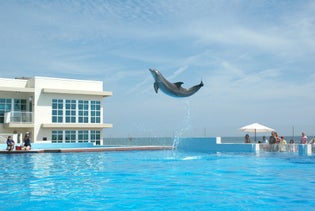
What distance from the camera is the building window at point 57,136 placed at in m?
35.8

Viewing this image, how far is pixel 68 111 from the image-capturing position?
36812mm

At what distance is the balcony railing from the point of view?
33750 millimetres

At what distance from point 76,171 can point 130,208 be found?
7.14 metres

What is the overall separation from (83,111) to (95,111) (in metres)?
1.29

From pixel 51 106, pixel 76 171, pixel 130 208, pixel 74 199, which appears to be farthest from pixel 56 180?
pixel 51 106

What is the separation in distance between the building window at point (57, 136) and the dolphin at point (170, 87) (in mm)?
22891

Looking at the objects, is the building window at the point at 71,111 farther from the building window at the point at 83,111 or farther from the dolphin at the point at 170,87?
the dolphin at the point at 170,87

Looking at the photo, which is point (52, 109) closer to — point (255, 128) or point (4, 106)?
point (4, 106)

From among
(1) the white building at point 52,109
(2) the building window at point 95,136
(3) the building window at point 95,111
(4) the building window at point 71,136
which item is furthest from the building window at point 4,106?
(2) the building window at point 95,136

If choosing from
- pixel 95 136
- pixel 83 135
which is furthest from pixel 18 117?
pixel 95 136

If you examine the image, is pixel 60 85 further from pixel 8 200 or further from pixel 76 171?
pixel 8 200

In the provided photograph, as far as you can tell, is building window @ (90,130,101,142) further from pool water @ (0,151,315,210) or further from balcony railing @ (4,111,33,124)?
pool water @ (0,151,315,210)

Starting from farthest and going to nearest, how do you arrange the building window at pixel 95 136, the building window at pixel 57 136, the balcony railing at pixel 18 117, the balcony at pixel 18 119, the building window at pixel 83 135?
1. the building window at pixel 95 136
2. the building window at pixel 83 135
3. the building window at pixel 57 136
4. the balcony railing at pixel 18 117
5. the balcony at pixel 18 119

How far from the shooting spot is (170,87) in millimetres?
15148
